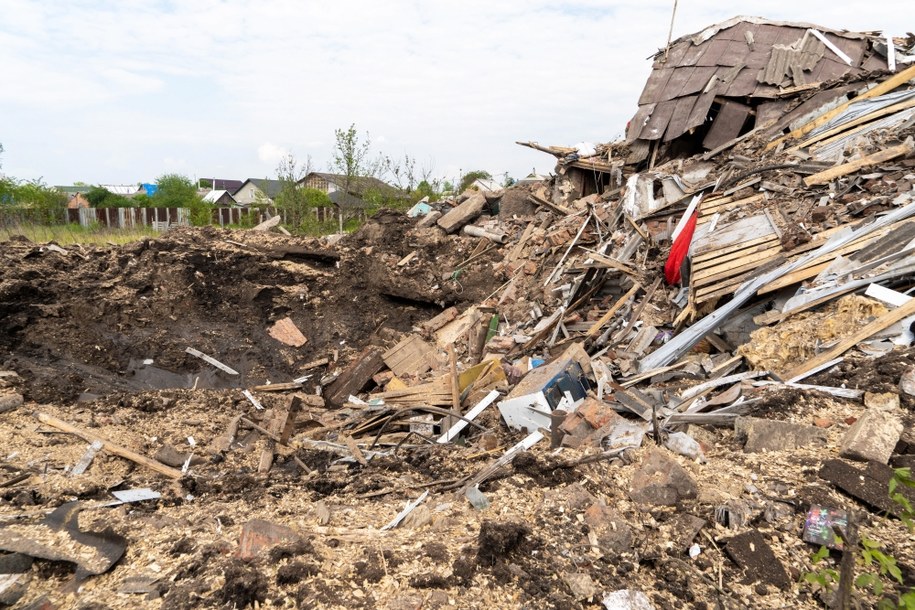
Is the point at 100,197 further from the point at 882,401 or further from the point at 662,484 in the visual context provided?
the point at 882,401

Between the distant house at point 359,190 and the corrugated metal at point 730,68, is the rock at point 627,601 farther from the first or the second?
the distant house at point 359,190

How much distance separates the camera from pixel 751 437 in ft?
13.8

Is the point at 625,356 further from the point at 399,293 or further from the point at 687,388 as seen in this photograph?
the point at 399,293

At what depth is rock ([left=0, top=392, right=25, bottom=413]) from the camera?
613cm

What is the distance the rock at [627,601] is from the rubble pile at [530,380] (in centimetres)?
3

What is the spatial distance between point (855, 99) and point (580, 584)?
1000 centimetres

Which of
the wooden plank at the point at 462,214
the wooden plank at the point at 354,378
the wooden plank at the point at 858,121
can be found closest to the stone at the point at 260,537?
the wooden plank at the point at 354,378

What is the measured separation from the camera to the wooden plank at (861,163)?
7.34 metres

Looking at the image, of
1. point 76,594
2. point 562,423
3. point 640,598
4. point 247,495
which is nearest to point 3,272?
point 247,495

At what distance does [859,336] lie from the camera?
509 centimetres

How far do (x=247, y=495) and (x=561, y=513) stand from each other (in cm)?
244

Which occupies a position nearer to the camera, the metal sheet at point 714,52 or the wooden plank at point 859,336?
the wooden plank at point 859,336

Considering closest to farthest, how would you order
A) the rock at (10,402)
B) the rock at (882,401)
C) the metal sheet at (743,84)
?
the rock at (882,401), the rock at (10,402), the metal sheet at (743,84)

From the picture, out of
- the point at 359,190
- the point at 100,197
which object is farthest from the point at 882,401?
the point at 100,197
